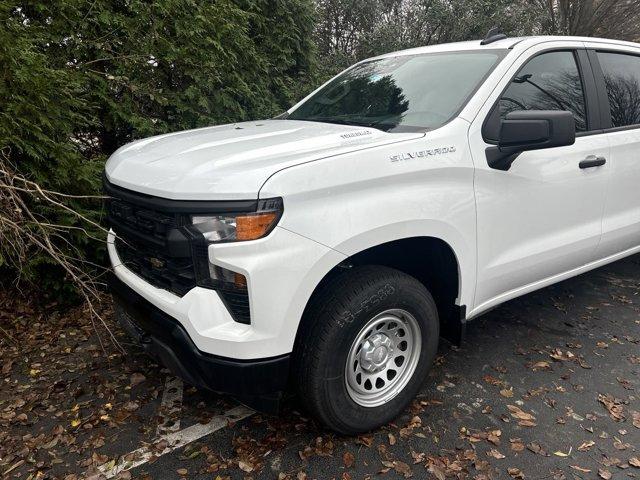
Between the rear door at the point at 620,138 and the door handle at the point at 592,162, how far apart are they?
0.16 meters

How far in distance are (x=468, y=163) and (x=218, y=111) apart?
12.1ft

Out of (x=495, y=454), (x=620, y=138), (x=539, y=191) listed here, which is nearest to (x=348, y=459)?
(x=495, y=454)

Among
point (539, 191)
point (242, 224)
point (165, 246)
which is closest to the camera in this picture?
point (242, 224)

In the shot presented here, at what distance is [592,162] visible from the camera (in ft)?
10.0

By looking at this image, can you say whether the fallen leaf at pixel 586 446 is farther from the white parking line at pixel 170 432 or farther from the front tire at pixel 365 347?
the white parking line at pixel 170 432

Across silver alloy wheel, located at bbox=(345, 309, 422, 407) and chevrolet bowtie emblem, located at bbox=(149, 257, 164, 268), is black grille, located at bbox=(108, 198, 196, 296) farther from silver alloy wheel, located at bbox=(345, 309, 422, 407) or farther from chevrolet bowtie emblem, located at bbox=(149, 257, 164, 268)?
silver alloy wheel, located at bbox=(345, 309, 422, 407)

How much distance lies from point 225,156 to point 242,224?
0.44 meters

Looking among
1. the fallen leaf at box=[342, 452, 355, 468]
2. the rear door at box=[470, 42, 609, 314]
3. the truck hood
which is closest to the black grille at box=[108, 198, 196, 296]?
the truck hood

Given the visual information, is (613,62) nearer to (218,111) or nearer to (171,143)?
(171,143)

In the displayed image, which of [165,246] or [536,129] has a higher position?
[536,129]

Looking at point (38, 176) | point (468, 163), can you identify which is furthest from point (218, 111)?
point (468, 163)

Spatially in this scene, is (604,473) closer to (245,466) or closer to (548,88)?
(245,466)

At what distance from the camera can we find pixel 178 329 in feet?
6.88

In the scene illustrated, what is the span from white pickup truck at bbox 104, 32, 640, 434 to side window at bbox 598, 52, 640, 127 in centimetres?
3
